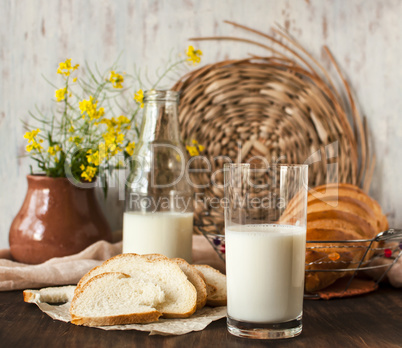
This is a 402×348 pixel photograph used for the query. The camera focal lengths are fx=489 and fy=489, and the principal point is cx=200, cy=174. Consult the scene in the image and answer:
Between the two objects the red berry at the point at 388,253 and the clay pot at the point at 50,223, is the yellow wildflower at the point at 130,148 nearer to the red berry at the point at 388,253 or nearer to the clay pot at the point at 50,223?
the clay pot at the point at 50,223

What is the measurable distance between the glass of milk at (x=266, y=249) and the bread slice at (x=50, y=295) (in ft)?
1.16

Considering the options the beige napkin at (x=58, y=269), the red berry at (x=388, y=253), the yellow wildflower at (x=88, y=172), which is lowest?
the beige napkin at (x=58, y=269)

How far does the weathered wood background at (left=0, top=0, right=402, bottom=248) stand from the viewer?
1.39 m

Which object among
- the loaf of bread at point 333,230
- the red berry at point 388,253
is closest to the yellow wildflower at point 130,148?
the loaf of bread at point 333,230

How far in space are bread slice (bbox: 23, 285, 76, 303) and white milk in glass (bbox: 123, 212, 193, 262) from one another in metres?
0.17

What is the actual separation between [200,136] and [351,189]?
0.47 m

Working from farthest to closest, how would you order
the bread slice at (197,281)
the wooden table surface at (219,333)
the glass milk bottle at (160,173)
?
the glass milk bottle at (160,173) < the bread slice at (197,281) < the wooden table surface at (219,333)

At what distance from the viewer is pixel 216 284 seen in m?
0.95

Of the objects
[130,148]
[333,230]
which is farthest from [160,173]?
[333,230]

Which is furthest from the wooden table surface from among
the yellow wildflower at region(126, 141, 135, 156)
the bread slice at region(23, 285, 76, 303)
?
the yellow wildflower at region(126, 141, 135, 156)

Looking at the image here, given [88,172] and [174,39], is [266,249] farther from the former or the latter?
[174,39]

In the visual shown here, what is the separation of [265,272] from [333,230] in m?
0.30

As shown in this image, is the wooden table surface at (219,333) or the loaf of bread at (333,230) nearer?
the wooden table surface at (219,333)

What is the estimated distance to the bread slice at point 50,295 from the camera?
915mm
